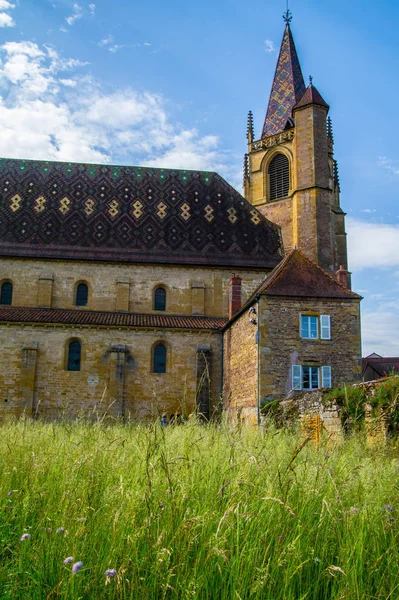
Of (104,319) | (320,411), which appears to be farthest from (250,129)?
(320,411)

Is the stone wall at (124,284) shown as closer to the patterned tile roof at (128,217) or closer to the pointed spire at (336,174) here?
the patterned tile roof at (128,217)

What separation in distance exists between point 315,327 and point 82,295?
13504mm

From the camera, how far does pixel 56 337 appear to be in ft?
84.0

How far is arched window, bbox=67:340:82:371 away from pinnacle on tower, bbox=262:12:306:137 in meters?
19.0

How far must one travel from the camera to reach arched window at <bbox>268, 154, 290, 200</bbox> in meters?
33.9

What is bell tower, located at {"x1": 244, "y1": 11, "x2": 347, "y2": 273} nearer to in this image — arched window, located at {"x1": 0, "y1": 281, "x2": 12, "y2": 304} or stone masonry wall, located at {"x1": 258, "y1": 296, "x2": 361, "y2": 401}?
stone masonry wall, located at {"x1": 258, "y1": 296, "x2": 361, "y2": 401}

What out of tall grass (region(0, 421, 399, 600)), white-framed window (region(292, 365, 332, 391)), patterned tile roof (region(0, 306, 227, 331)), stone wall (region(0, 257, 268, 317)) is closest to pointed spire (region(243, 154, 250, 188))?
stone wall (region(0, 257, 268, 317))

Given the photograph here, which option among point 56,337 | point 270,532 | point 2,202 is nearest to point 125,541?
point 270,532

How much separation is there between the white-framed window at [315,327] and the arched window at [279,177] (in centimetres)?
1462

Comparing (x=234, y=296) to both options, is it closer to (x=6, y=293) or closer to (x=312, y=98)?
(x=6, y=293)

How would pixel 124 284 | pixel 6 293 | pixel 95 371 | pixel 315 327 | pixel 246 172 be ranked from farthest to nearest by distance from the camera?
pixel 246 172
pixel 124 284
pixel 6 293
pixel 95 371
pixel 315 327

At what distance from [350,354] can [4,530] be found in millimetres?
17789

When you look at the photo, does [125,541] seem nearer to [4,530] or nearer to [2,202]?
[4,530]

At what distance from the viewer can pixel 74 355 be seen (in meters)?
25.7
